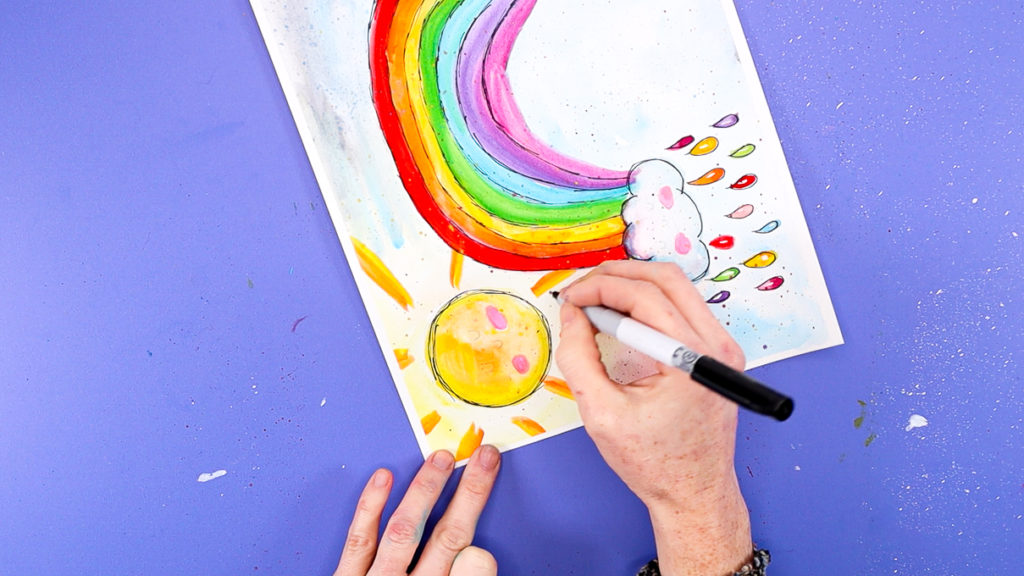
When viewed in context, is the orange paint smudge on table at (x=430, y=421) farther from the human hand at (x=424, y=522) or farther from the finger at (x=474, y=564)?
the finger at (x=474, y=564)

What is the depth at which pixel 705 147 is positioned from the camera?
63 cm

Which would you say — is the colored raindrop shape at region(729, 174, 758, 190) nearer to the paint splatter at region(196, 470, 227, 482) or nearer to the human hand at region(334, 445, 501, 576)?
the human hand at region(334, 445, 501, 576)

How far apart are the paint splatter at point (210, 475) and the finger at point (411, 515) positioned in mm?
184

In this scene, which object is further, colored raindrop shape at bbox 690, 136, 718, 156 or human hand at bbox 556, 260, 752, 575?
colored raindrop shape at bbox 690, 136, 718, 156

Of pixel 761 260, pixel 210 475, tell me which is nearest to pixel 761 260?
pixel 761 260

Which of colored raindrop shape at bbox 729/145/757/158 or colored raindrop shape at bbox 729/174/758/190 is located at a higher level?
colored raindrop shape at bbox 729/145/757/158

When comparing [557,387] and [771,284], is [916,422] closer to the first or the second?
[771,284]

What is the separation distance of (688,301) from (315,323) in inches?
14.6

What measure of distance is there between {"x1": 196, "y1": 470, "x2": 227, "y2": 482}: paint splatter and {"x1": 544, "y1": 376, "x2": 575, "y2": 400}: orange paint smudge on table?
350 mm

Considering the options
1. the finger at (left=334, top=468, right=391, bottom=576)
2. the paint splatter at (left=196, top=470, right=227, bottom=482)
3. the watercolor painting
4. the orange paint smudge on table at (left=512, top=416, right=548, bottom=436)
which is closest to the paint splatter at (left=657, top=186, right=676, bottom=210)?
the watercolor painting

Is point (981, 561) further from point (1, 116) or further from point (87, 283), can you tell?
point (1, 116)

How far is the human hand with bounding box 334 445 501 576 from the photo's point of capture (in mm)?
648

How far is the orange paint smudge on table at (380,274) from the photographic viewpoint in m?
0.63

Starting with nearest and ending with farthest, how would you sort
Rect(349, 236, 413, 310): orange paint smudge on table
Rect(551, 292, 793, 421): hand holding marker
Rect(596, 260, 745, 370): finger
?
1. Rect(551, 292, 793, 421): hand holding marker
2. Rect(596, 260, 745, 370): finger
3. Rect(349, 236, 413, 310): orange paint smudge on table
